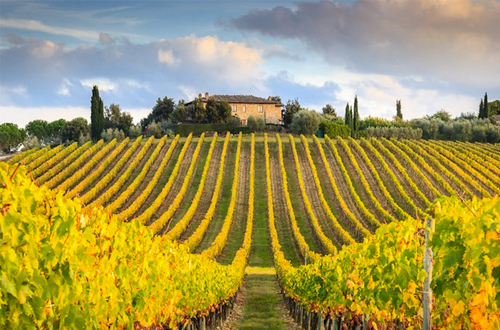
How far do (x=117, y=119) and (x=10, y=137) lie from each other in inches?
1044

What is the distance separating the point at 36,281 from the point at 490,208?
4596 mm

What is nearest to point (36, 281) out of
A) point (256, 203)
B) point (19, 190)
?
point (19, 190)

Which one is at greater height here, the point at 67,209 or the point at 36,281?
the point at 67,209

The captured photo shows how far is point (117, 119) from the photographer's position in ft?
387

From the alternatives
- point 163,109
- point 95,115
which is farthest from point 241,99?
point 95,115

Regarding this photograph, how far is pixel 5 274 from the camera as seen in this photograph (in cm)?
555

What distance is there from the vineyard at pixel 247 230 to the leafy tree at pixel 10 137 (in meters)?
58.4

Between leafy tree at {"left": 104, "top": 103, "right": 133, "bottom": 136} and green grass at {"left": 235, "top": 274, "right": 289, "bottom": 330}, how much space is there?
67.9 m

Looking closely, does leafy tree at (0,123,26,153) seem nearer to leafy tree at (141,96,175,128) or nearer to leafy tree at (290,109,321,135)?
leafy tree at (141,96,175,128)

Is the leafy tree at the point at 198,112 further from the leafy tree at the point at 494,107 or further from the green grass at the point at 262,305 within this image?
the leafy tree at the point at 494,107

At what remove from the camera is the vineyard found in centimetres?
656

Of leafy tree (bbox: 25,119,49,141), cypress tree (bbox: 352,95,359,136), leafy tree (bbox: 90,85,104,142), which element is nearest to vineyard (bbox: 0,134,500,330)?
leafy tree (bbox: 90,85,104,142)

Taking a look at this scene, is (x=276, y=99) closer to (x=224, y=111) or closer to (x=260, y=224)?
(x=224, y=111)

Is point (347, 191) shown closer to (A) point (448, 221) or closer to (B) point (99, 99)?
(B) point (99, 99)
